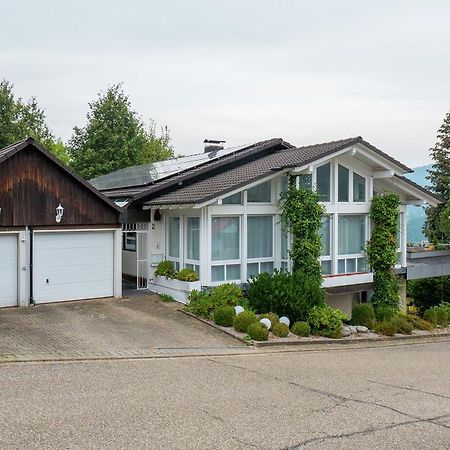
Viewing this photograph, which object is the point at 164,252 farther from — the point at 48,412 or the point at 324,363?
the point at 48,412

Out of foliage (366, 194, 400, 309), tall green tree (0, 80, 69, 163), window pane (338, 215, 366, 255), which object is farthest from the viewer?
tall green tree (0, 80, 69, 163)

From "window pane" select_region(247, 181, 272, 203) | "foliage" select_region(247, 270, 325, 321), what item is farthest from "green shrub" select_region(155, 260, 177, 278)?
"window pane" select_region(247, 181, 272, 203)

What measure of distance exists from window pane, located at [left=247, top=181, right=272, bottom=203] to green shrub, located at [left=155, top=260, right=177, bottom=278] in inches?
128

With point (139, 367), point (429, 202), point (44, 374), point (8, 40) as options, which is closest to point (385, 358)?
point (139, 367)

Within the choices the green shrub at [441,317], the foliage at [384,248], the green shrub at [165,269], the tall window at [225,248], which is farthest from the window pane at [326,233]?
the green shrub at [165,269]

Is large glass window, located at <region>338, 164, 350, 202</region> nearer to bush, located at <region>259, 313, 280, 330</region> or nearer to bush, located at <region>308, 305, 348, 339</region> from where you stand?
bush, located at <region>308, 305, 348, 339</region>

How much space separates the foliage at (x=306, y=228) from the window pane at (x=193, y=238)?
Result: 114 inches

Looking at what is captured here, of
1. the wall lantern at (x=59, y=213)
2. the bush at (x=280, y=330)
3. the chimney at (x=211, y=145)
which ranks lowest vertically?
the bush at (x=280, y=330)

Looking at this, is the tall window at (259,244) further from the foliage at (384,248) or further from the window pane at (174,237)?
the foliage at (384,248)

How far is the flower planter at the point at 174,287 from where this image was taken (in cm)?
1694

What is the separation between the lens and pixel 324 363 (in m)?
12.1

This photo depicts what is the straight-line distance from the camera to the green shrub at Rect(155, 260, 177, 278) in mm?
18109

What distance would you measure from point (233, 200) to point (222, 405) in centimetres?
1011

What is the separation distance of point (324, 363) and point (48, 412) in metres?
6.38
